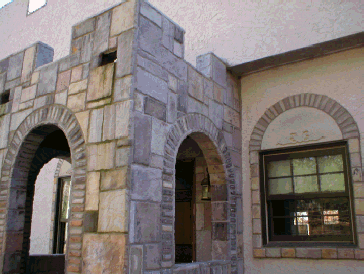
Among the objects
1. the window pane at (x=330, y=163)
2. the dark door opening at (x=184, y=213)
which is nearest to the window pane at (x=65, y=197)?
the dark door opening at (x=184, y=213)

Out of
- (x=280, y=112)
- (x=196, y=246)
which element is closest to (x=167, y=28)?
(x=280, y=112)

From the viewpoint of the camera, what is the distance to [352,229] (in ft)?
16.0

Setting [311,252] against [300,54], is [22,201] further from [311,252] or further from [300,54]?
[300,54]

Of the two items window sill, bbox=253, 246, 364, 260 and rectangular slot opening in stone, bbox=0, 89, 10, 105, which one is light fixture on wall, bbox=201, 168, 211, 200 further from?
rectangular slot opening in stone, bbox=0, 89, 10, 105

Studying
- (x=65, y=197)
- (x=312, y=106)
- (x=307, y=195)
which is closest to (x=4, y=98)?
(x=65, y=197)

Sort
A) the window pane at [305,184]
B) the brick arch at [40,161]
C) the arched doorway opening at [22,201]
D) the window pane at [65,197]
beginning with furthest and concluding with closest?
the window pane at [65,197] → the window pane at [305,184] → the arched doorway opening at [22,201] → the brick arch at [40,161]

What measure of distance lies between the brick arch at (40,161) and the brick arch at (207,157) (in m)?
0.90

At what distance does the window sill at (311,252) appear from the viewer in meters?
4.72

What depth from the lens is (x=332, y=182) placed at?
5207 mm

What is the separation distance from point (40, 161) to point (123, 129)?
2433 mm

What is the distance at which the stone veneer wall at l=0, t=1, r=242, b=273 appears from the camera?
145 inches

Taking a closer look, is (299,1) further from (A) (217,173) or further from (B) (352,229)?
(B) (352,229)

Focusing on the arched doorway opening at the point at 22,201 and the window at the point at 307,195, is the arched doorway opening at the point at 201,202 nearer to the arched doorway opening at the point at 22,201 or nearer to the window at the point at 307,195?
the window at the point at 307,195

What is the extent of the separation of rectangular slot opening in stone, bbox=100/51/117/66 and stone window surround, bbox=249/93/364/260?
2.61m
